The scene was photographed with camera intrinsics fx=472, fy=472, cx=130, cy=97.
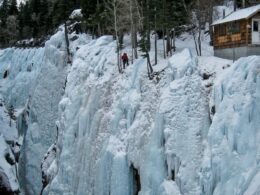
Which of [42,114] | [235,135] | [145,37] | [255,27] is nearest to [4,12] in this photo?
[42,114]

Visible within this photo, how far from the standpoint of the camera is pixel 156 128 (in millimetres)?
30781

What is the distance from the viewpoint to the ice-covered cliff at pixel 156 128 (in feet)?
84.4

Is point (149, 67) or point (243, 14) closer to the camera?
point (243, 14)

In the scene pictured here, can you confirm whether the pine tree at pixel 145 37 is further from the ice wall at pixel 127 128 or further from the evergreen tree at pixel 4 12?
the evergreen tree at pixel 4 12

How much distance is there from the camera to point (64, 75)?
52844 mm

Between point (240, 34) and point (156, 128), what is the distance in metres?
8.80

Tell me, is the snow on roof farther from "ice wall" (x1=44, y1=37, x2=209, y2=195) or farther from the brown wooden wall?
"ice wall" (x1=44, y1=37, x2=209, y2=195)

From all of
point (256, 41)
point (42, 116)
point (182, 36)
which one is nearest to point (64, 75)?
point (42, 116)

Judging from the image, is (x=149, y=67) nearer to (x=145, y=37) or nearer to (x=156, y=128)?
(x=145, y=37)

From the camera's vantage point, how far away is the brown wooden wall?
31.8m

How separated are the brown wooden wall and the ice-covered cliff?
206cm

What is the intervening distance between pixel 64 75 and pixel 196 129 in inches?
1059

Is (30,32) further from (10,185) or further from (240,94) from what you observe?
(240,94)

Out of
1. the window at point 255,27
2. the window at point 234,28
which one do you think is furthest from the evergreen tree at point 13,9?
the window at point 255,27
